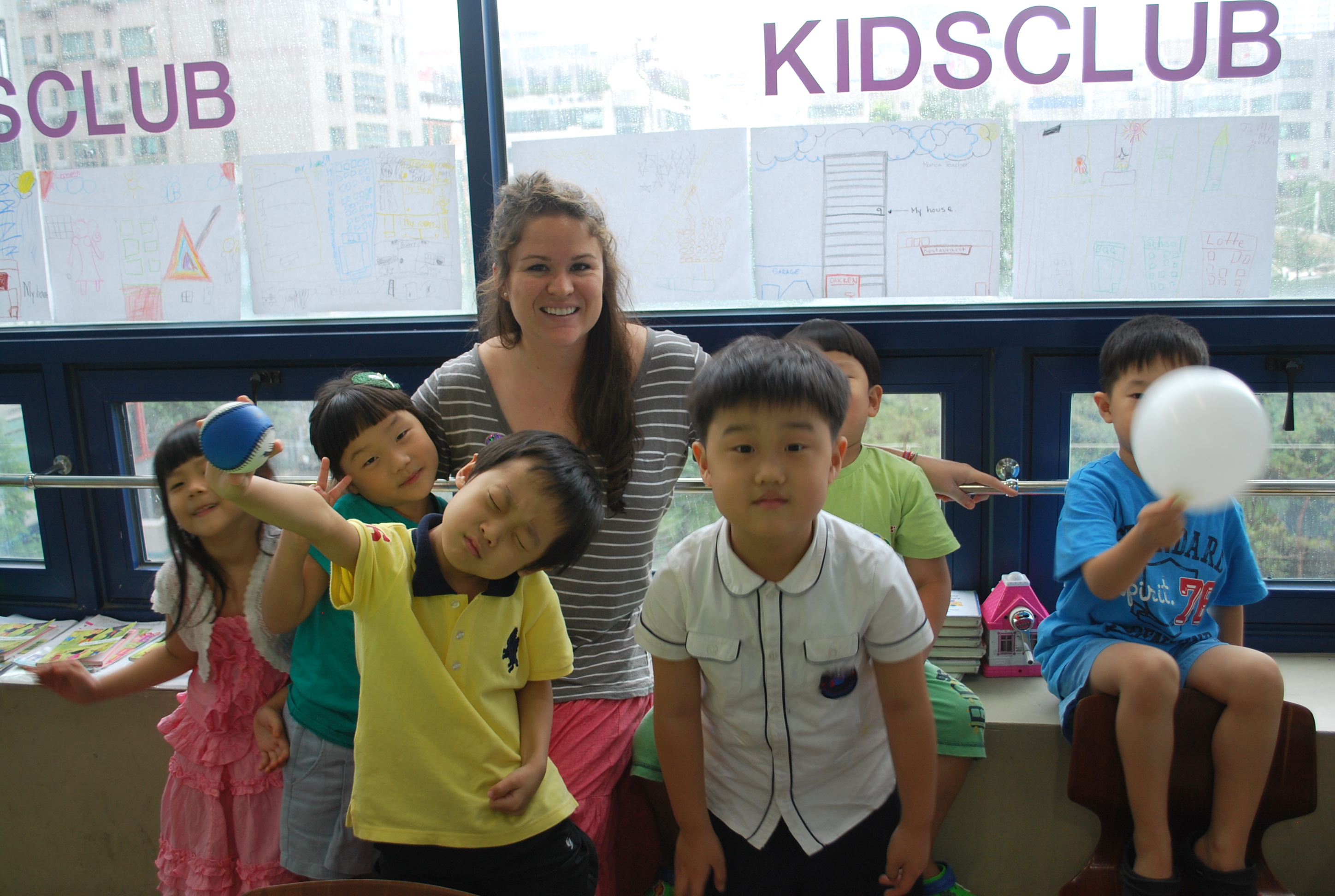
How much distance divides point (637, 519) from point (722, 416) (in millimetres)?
488

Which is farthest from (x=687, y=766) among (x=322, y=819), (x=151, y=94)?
(x=151, y=94)

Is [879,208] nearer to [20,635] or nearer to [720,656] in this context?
[720,656]

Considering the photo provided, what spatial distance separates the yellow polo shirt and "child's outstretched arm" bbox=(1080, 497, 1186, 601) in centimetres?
90

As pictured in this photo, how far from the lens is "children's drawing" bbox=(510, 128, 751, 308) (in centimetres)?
195

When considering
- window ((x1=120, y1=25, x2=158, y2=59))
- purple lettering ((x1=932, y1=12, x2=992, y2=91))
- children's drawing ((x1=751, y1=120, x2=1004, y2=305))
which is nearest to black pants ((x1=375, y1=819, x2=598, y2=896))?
children's drawing ((x1=751, y1=120, x2=1004, y2=305))

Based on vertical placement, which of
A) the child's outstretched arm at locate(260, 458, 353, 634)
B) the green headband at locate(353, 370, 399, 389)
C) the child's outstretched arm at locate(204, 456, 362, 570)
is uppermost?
the green headband at locate(353, 370, 399, 389)

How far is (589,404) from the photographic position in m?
1.59

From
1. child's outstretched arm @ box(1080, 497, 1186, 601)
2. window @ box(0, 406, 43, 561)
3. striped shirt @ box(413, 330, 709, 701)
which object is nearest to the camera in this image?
child's outstretched arm @ box(1080, 497, 1186, 601)

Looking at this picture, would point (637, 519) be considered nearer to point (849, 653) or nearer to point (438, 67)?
point (849, 653)

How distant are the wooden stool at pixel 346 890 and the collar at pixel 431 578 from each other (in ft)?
1.29

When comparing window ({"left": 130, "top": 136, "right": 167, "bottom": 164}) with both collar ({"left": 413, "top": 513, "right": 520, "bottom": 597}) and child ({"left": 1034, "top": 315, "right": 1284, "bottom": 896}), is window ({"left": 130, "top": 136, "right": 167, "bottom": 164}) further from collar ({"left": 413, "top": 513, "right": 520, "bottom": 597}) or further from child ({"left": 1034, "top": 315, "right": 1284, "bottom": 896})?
child ({"left": 1034, "top": 315, "right": 1284, "bottom": 896})

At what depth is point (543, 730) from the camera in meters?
1.28

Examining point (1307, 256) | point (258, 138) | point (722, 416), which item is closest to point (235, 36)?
point (258, 138)

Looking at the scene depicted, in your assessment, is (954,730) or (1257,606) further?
(1257,606)
